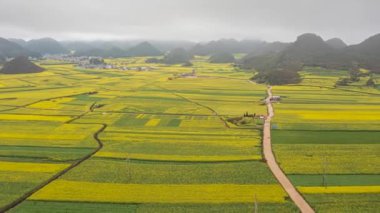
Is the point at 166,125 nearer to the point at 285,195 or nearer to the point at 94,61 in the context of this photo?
the point at 285,195

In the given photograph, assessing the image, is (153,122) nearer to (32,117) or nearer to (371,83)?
(32,117)

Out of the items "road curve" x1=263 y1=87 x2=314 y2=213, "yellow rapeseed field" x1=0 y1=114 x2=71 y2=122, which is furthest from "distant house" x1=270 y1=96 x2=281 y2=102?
"yellow rapeseed field" x1=0 y1=114 x2=71 y2=122

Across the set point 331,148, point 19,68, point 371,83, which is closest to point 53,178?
point 331,148

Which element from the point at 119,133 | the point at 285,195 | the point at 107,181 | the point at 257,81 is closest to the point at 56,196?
the point at 107,181

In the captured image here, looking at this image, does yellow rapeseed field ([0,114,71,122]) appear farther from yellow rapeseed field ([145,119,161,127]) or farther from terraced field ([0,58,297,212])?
yellow rapeseed field ([145,119,161,127])

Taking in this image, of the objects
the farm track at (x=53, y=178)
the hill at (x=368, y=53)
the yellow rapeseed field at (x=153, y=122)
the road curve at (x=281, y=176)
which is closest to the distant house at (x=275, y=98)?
the road curve at (x=281, y=176)
